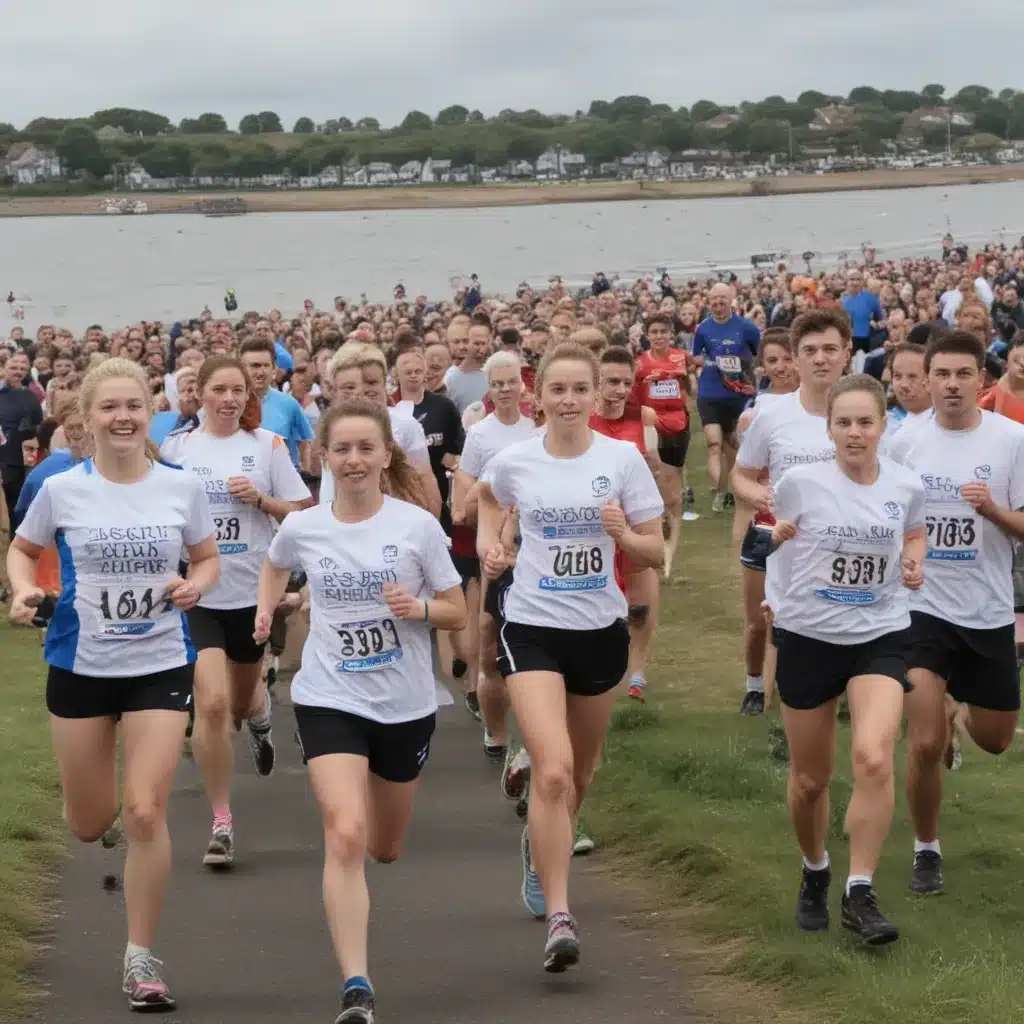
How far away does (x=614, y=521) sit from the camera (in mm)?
6750

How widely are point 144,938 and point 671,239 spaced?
138533 millimetres

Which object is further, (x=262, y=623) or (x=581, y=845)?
(x=581, y=845)

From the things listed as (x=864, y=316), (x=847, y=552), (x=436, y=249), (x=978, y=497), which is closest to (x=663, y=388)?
(x=978, y=497)

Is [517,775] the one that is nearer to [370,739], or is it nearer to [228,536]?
[228,536]

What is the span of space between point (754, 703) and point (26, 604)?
5585mm

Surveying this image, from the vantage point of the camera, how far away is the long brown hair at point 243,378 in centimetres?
852

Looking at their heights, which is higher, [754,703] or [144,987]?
[144,987]

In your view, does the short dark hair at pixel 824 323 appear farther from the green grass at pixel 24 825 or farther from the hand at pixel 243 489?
the green grass at pixel 24 825

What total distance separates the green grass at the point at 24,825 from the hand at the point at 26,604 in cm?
131

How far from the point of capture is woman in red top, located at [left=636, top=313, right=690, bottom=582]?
1520 centimetres

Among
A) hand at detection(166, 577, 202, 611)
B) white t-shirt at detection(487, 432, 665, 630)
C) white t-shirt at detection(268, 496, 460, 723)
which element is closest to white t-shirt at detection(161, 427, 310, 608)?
→ white t-shirt at detection(487, 432, 665, 630)

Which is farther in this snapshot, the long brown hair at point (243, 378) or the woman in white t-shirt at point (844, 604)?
the long brown hair at point (243, 378)

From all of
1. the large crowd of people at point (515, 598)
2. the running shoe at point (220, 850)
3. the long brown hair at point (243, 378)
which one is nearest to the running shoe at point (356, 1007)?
the large crowd of people at point (515, 598)

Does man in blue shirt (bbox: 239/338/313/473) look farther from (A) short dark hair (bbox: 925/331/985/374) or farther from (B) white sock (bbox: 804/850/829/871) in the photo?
(B) white sock (bbox: 804/850/829/871)
